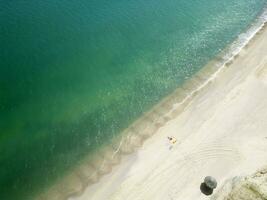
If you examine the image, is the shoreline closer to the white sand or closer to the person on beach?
the white sand

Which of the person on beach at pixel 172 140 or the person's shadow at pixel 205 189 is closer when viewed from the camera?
the person's shadow at pixel 205 189

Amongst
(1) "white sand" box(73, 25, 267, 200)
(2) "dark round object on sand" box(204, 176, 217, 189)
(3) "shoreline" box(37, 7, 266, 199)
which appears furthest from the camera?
(3) "shoreline" box(37, 7, 266, 199)

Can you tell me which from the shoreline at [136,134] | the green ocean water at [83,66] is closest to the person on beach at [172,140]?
the shoreline at [136,134]

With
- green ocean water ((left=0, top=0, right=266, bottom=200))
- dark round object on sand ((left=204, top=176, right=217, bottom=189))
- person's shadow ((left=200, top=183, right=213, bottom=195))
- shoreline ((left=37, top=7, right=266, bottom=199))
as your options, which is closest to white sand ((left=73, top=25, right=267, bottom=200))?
person's shadow ((left=200, top=183, right=213, bottom=195))

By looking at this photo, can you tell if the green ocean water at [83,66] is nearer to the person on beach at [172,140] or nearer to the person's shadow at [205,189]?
the person on beach at [172,140]

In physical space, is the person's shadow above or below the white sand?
below

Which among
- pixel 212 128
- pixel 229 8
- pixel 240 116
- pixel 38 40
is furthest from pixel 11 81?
pixel 229 8

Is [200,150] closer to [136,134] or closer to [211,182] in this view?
[211,182]
